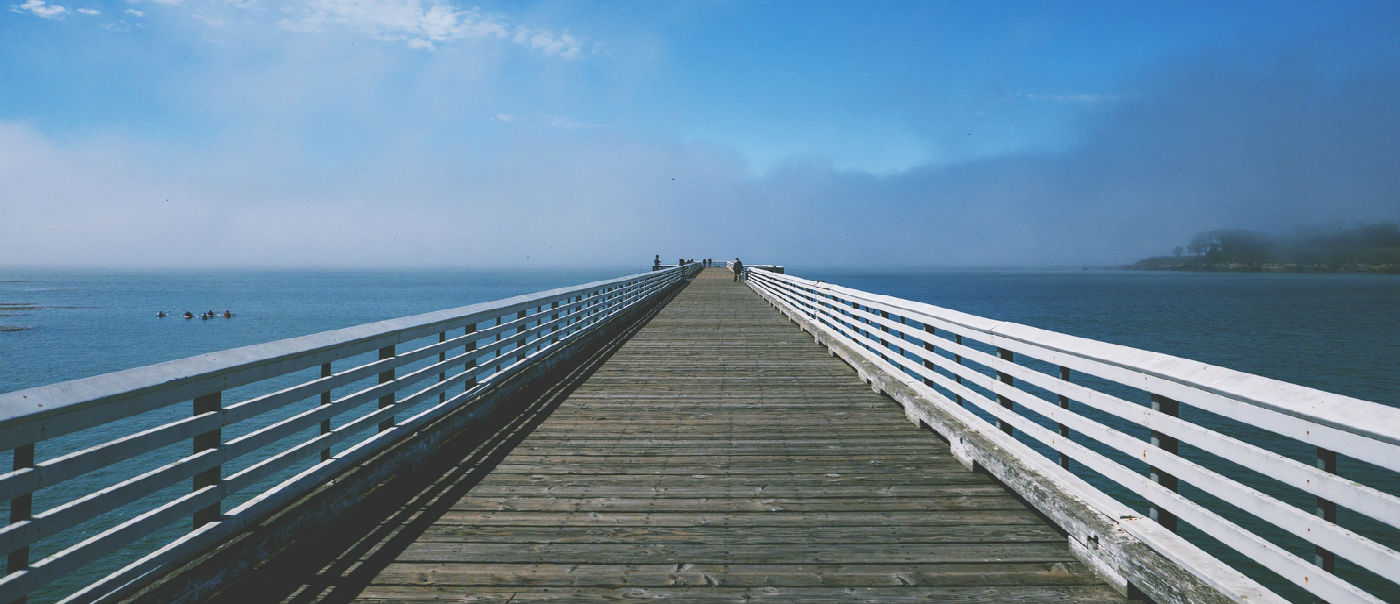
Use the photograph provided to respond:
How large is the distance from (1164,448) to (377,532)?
4447 mm

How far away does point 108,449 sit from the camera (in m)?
2.98

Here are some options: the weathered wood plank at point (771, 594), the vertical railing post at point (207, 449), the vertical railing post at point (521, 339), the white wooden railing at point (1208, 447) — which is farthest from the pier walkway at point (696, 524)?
the vertical railing post at point (521, 339)

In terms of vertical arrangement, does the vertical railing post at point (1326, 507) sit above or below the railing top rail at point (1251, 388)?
below

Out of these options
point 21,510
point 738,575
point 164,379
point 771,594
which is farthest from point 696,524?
point 21,510

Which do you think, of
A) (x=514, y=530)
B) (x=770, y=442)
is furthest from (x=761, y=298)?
(x=514, y=530)

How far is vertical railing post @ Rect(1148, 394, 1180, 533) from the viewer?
3.58 m

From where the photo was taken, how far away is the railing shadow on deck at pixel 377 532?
12.0ft

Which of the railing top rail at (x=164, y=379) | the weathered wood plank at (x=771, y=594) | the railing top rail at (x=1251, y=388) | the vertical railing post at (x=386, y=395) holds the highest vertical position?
the railing top rail at (x=1251, y=388)

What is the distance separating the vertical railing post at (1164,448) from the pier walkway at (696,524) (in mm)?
463

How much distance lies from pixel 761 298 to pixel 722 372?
18.0 m

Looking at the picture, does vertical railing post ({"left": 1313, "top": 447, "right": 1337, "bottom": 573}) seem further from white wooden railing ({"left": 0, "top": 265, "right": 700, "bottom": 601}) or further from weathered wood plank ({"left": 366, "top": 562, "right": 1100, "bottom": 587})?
white wooden railing ({"left": 0, "top": 265, "right": 700, "bottom": 601})

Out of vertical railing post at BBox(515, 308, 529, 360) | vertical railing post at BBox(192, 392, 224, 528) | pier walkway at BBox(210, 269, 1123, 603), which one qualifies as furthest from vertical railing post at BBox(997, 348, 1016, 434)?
vertical railing post at BBox(515, 308, 529, 360)

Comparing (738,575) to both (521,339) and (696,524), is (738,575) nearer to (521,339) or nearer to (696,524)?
(696,524)

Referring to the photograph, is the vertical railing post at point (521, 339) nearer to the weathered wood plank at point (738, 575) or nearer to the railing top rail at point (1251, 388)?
the weathered wood plank at point (738, 575)
